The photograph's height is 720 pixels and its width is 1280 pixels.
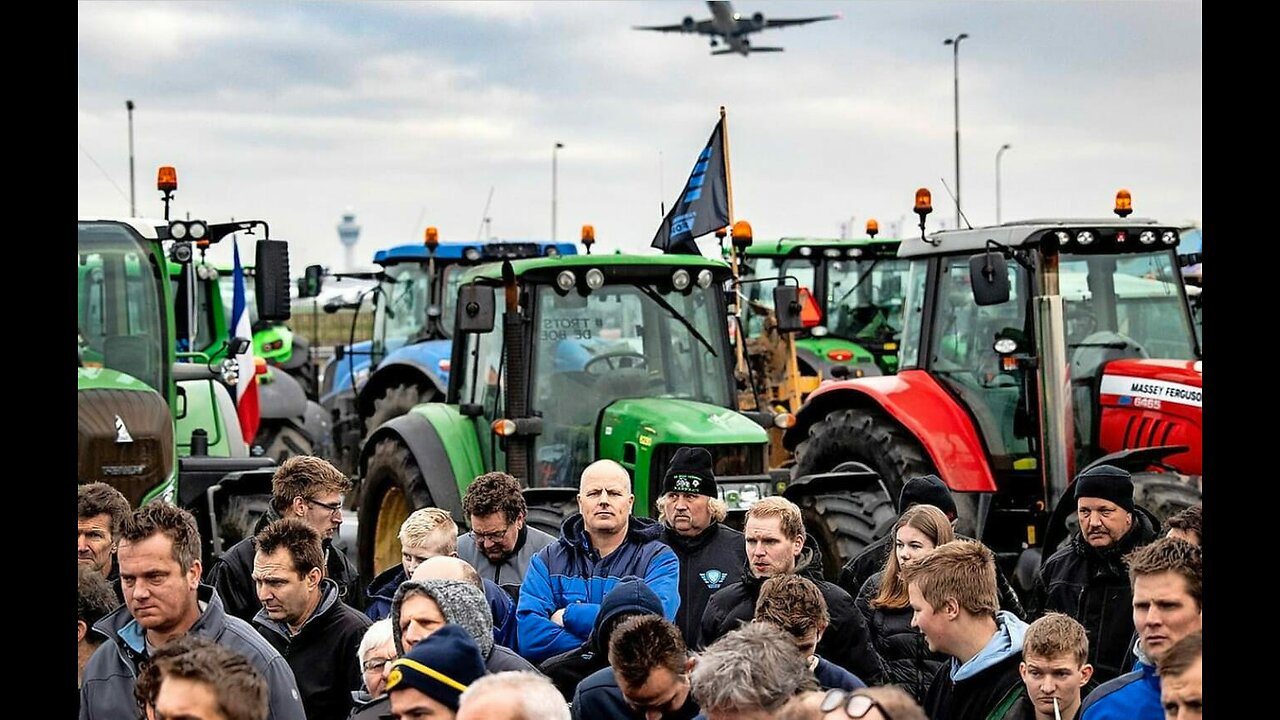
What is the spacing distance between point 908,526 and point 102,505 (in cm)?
294

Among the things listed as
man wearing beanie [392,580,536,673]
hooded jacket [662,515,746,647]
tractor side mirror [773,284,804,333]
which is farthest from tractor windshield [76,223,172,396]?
man wearing beanie [392,580,536,673]

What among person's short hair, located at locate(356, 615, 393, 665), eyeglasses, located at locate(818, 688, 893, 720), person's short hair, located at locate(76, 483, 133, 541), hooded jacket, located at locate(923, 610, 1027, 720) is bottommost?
hooded jacket, located at locate(923, 610, 1027, 720)

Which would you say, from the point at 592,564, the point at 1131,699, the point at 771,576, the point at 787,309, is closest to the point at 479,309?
the point at 787,309

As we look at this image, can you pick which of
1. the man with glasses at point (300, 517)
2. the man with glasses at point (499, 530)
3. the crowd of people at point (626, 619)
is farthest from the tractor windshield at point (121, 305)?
the man with glasses at point (499, 530)

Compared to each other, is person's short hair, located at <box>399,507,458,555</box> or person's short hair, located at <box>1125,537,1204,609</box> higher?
person's short hair, located at <box>1125,537,1204,609</box>

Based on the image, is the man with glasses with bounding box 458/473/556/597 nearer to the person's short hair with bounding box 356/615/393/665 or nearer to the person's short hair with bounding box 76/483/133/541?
the person's short hair with bounding box 76/483/133/541

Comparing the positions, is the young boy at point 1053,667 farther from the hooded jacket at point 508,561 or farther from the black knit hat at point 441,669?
the hooded jacket at point 508,561

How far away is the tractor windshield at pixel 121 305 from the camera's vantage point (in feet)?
31.7

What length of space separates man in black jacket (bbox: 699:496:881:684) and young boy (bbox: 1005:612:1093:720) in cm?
101

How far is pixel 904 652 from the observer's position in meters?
6.15

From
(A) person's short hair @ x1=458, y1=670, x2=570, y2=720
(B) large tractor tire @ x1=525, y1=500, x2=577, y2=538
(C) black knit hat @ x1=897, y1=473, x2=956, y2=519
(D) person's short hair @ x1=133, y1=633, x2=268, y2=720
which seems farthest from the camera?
(B) large tractor tire @ x1=525, y1=500, x2=577, y2=538

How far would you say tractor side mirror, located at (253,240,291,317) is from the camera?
9508mm

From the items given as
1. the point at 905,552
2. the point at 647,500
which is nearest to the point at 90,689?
the point at 905,552
